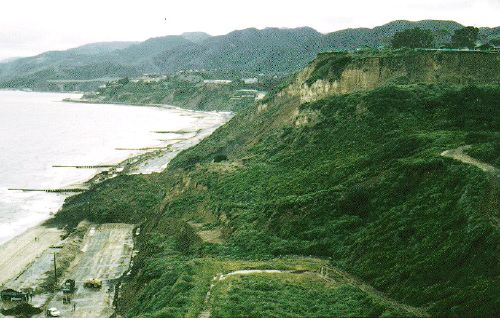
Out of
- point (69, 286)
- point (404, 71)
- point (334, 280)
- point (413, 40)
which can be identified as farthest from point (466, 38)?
point (69, 286)

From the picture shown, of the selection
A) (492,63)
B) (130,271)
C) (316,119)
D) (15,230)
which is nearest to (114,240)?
(130,271)

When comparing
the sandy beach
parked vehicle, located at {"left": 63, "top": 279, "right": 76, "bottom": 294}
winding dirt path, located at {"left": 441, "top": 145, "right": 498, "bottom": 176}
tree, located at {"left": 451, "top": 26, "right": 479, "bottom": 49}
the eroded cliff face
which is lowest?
the sandy beach

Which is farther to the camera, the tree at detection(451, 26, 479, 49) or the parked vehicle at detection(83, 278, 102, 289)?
the tree at detection(451, 26, 479, 49)

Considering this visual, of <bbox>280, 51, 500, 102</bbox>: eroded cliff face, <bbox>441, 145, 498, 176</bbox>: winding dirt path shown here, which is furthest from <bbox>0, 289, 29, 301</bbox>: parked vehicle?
<bbox>280, 51, 500, 102</bbox>: eroded cliff face

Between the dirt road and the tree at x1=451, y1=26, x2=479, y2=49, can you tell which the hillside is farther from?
the tree at x1=451, y1=26, x2=479, y2=49

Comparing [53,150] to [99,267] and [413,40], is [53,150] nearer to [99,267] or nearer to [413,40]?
[413,40]
